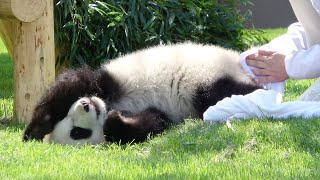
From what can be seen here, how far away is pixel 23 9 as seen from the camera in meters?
4.76

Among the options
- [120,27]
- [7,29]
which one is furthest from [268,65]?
[120,27]

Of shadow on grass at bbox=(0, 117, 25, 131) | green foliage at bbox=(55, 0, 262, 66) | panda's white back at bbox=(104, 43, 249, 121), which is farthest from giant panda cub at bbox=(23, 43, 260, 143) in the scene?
green foliage at bbox=(55, 0, 262, 66)

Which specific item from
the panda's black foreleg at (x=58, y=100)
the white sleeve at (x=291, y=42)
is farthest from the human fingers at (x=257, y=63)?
the panda's black foreleg at (x=58, y=100)

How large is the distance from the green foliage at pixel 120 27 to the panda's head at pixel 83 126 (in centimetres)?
196

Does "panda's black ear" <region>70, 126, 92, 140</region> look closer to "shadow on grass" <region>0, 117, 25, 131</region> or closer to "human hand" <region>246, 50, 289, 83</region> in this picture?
"shadow on grass" <region>0, 117, 25, 131</region>

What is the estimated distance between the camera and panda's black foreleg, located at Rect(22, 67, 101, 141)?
167 inches

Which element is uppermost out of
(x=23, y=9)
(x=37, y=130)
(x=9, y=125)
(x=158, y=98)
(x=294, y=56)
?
(x=23, y=9)

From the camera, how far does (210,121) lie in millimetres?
4207

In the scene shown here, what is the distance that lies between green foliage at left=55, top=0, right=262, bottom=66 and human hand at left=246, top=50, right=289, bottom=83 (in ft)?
6.12

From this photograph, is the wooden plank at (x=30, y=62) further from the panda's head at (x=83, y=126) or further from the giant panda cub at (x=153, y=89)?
the panda's head at (x=83, y=126)

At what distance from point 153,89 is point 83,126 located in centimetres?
55

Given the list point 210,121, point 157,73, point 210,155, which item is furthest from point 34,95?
point 210,155

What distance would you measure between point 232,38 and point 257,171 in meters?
4.16

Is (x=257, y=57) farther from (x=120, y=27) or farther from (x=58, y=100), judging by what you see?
(x=120, y=27)
